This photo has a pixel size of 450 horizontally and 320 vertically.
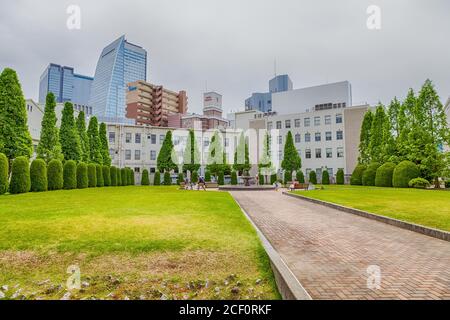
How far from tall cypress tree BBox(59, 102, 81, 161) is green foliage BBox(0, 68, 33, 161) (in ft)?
23.8

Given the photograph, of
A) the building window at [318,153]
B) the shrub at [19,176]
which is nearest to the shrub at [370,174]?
the building window at [318,153]

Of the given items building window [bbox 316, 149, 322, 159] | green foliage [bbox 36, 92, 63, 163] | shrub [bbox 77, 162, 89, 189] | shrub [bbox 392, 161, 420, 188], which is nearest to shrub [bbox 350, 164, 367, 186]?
shrub [bbox 392, 161, 420, 188]

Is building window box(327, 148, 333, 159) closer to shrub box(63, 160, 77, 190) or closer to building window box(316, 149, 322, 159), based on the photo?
building window box(316, 149, 322, 159)

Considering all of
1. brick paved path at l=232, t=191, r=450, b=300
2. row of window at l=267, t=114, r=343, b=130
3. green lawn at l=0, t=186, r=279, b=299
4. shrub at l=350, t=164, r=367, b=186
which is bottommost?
brick paved path at l=232, t=191, r=450, b=300

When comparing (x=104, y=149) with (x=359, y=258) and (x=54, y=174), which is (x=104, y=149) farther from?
(x=359, y=258)

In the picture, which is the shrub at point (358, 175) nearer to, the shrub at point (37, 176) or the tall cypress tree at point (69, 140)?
the tall cypress tree at point (69, 140)

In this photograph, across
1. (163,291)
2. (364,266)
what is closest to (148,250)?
(163,291)

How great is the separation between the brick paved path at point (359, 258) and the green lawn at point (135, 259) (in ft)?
2.49

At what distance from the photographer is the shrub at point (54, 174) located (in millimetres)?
25641

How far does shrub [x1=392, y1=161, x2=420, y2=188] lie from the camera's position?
30188 millimetres

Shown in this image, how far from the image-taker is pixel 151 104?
11025 cm

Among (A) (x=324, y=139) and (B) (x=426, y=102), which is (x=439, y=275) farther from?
(A) (x=324, y=139)

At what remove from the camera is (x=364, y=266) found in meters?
5.34
